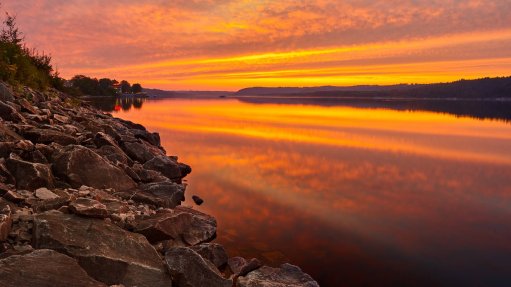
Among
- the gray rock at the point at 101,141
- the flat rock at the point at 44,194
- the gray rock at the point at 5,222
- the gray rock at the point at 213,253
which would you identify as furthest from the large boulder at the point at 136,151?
the gray rock at the point at 5,222

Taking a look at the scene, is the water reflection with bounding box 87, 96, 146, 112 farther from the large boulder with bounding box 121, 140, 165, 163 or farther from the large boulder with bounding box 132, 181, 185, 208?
the large boulder with bounding box 132, 181, 185, 208

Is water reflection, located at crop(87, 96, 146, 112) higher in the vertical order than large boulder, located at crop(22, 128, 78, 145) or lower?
lower

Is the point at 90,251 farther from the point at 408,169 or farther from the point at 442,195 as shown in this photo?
the point at 408,169

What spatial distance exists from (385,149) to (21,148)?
25631 mm

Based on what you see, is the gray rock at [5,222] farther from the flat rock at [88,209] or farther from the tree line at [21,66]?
the tree line at [21,66]

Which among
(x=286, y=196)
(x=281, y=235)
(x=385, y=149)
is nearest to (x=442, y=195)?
(x=286, y=196)

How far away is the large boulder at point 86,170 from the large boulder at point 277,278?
4642 millimetres

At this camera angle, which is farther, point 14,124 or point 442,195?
point 442,195

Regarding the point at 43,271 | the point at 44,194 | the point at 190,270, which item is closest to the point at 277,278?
the point at 190,270

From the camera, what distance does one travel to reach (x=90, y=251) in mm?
6043

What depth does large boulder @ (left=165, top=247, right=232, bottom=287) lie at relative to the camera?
6.70m

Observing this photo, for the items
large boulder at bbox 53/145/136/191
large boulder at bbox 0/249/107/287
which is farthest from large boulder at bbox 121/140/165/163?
large boulder at bbox 0/249/107/287

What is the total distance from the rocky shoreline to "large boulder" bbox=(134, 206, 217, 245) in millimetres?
24

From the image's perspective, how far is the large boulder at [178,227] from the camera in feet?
Result: 26.1
